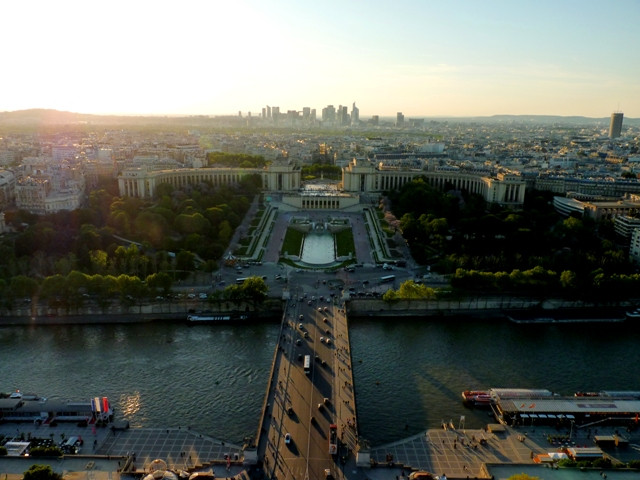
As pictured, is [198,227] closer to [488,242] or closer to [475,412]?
[488,242]

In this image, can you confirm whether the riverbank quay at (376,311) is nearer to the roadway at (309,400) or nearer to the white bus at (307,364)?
the roadway at (309,400)

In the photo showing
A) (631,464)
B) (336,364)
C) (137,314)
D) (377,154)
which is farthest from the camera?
(377,154)

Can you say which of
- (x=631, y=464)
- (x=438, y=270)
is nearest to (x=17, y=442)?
→ (x=631, y=464)

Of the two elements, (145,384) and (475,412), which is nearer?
(475,412)

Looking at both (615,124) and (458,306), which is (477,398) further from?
(615,124)

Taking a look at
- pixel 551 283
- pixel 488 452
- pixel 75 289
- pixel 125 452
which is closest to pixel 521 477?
pixel 488 452

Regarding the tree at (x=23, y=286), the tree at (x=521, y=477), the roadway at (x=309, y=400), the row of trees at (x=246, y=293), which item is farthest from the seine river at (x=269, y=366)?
the tree at (x=521, y=477)
